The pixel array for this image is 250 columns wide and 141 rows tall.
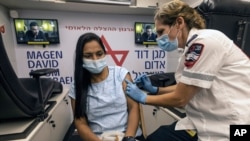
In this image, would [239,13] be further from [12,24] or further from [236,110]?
[12,24]

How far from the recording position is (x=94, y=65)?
1302mm

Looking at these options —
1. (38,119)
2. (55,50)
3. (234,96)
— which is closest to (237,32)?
(234,96)

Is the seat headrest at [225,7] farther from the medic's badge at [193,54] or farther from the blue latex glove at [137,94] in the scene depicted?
the blue latex glove at [137,94]

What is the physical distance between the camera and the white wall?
224 centimetres

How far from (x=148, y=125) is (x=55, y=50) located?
1.46m

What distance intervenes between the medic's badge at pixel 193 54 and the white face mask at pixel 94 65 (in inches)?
24.4

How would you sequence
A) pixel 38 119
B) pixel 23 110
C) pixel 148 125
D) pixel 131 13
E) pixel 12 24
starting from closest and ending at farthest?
1. pixel 23 110
2. pixel 38 119
3. pixel 148 125
4. pixel 12 24
5. pixel 131 13

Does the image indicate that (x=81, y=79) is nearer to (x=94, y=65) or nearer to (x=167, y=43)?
(x=94, y=65)

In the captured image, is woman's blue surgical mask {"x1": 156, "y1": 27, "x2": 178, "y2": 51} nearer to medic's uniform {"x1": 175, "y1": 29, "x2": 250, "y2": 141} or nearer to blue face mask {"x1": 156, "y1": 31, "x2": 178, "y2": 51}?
blue face mask {"x1": 156, "y1": 31, "x2": 178, "y2": 51}

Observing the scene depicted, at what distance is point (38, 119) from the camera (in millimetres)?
1097

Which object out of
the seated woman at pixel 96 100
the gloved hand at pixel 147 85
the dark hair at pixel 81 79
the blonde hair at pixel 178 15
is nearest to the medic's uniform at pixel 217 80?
the blonde hair at pixel 178 15

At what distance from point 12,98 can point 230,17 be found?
5.29 feet

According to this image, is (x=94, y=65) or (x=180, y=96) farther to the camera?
(x=94, y=65)

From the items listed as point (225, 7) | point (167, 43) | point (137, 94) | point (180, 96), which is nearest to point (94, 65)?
point (137, 94)
